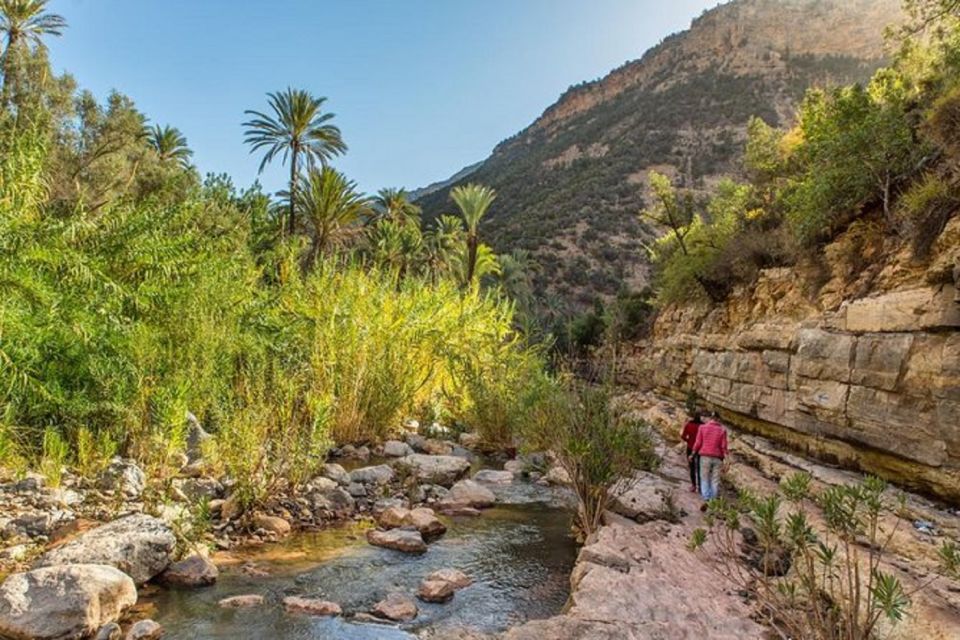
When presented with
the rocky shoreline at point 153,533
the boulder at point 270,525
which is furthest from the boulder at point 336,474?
the boulder at point 270,525

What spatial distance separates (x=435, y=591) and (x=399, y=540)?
1220mm

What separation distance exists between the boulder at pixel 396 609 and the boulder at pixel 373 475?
11.8 ft

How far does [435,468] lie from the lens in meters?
9.05

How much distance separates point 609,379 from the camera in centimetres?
773

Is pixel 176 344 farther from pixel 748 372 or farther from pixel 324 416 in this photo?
pixel 748 372

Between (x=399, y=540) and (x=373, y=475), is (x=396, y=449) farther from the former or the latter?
(x=399, y=540)

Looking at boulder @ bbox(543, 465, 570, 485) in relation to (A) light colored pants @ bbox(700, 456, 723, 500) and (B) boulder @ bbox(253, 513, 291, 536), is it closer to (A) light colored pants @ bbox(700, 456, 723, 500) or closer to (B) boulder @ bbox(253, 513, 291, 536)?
(A) light colored pants @ bbox(700, 456, 723, 500)

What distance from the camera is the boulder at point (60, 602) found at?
3543 mm

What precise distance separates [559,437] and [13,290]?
18.6 ft

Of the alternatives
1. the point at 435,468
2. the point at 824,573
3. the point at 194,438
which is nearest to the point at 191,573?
the point at 194,438

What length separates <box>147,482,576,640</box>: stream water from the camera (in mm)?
4133

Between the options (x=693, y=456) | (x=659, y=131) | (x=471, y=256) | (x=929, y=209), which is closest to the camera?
(x=929, y=209)

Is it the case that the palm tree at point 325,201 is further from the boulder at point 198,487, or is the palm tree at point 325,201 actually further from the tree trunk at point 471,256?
the boulder at point 198,487

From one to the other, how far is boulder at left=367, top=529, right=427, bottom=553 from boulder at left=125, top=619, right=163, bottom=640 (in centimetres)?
236
